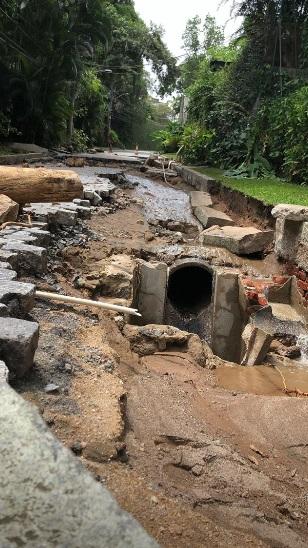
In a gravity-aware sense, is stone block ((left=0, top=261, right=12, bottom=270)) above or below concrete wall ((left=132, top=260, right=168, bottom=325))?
above

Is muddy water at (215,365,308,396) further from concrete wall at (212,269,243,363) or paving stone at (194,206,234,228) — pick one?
paving stone at (194,206,234,228)

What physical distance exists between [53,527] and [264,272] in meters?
7.46

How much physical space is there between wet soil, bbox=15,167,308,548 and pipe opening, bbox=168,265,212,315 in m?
3.89

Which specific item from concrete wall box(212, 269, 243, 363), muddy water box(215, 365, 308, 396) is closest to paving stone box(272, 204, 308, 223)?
concrete wall box(212, 269, 243, 363)

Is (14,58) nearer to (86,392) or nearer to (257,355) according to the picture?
(257,355)

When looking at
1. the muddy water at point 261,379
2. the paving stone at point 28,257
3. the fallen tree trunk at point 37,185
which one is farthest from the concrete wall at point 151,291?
the paving stone at point 28,257

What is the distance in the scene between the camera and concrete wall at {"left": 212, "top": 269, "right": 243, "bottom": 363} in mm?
7051

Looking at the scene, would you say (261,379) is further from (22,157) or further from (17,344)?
(22,157)

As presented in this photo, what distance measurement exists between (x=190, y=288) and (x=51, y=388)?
22.2 ft

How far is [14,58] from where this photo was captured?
59.5 ft

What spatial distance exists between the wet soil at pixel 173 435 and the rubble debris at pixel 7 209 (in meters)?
0.96

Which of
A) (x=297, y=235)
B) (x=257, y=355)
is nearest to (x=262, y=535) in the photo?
(x=257, y=355)

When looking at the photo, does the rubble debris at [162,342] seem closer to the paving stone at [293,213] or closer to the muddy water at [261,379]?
the muddy water at [261,379]

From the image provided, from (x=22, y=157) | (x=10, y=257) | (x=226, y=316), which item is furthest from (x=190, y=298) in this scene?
(x=22, y=157)
